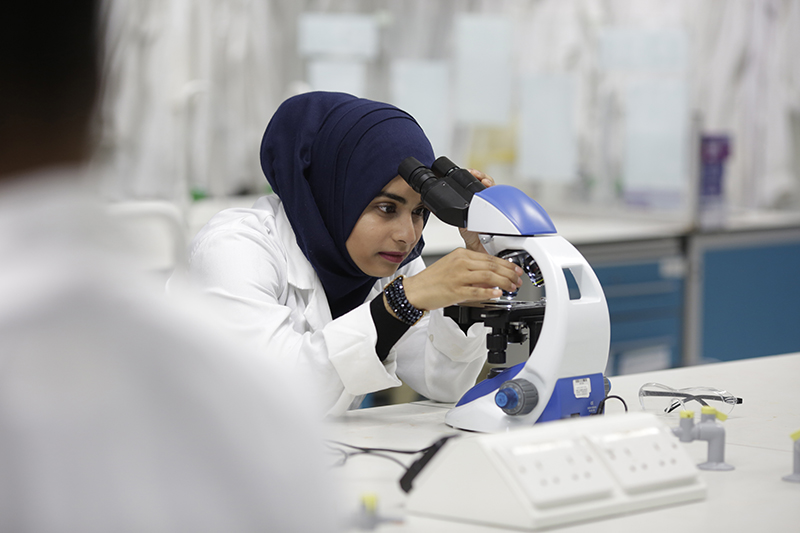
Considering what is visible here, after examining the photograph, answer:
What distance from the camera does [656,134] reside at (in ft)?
13.4

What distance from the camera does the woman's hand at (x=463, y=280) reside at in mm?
1351

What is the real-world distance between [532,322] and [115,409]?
3.54ft

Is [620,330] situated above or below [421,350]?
below

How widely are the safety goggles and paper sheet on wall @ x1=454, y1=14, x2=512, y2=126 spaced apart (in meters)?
2.84

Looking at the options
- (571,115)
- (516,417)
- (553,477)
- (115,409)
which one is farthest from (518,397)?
(571,115)

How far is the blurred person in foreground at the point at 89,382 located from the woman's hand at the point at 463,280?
38.8 inches

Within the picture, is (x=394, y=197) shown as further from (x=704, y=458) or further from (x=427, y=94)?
(x=427, y=94)

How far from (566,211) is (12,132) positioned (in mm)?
4175

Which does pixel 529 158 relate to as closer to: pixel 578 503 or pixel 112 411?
pixel 578 503

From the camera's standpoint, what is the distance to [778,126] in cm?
470

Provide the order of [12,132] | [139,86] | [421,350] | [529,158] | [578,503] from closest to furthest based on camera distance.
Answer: [12,132], [578,503], [421,350], [139,86], [529,158]

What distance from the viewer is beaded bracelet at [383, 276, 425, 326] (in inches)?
56.4

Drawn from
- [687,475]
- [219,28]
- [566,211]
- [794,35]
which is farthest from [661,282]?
[687,475]

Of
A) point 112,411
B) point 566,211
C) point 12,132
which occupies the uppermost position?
point 12,132
